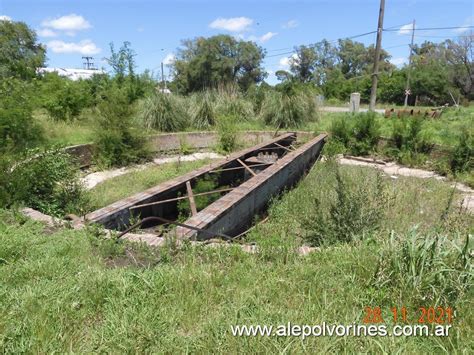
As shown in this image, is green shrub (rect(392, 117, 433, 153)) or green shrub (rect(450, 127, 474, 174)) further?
green shrub (rect(392, 117, 433, 153))

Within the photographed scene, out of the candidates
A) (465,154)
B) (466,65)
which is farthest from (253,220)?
(466,65)

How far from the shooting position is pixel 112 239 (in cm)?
262

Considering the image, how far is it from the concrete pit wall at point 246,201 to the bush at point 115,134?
3.73m

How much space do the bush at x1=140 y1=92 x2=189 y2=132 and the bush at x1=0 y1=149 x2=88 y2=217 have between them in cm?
565

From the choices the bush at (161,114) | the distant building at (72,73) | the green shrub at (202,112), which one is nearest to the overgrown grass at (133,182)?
the bush at (161,114)

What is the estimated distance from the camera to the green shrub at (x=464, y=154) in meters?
6.52

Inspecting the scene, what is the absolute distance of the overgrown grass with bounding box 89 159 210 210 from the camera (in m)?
5.27

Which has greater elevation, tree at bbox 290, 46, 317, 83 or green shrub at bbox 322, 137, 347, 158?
tree at bbox 290, 46, 317, 83

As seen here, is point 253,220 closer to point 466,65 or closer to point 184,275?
point 184,275

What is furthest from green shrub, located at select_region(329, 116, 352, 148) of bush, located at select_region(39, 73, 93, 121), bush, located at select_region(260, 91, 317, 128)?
bush, located at select_region(39, 73, 93, 121)

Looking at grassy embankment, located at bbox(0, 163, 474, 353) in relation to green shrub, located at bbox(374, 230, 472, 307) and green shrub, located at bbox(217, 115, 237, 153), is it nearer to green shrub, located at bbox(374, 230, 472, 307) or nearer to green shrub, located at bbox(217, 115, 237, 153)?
green shrub, located at bbox(374, 230, 472, 307)

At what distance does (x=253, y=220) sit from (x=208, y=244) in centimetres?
199

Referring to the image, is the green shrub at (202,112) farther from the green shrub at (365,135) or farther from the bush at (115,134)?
the green shrub at (365,135)
